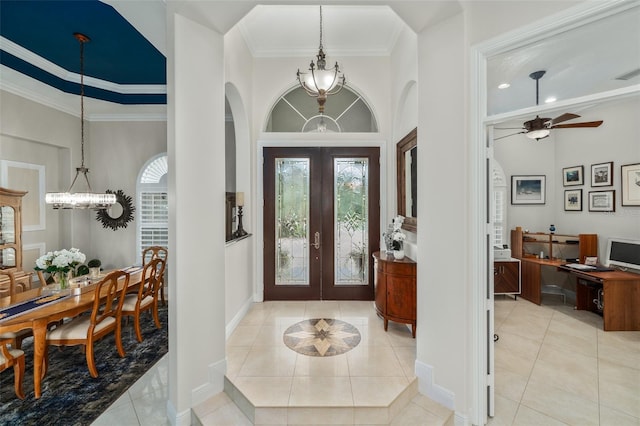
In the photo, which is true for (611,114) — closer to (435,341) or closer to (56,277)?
(435,341)

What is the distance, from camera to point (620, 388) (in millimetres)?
2605

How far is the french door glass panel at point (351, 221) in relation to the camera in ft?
14.6

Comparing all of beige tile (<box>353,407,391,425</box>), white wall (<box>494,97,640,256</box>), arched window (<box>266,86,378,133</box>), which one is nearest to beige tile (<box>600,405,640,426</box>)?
beige tile (<box>353,407,391,425</box>)

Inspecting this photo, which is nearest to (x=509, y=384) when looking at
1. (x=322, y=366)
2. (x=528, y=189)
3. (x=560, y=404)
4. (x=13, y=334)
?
(x=560, y=404)

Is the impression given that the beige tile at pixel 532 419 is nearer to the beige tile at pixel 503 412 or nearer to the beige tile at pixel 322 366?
the beige tile at pixel 503 412

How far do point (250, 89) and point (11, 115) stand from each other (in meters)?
3.44

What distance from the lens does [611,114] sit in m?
4.44

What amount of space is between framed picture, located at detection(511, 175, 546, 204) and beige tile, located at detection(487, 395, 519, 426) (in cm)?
416

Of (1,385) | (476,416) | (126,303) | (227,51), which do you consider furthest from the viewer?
(126,303)

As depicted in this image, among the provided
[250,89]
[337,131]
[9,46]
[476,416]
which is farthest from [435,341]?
[9,46]

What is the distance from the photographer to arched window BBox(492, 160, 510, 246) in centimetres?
543

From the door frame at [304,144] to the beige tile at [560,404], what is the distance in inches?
101

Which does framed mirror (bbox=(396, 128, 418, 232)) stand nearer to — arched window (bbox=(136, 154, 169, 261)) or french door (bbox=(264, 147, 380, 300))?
french door (bbox=(264, 147, 380, 300))

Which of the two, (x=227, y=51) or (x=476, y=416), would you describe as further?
(x=227, y=51)
